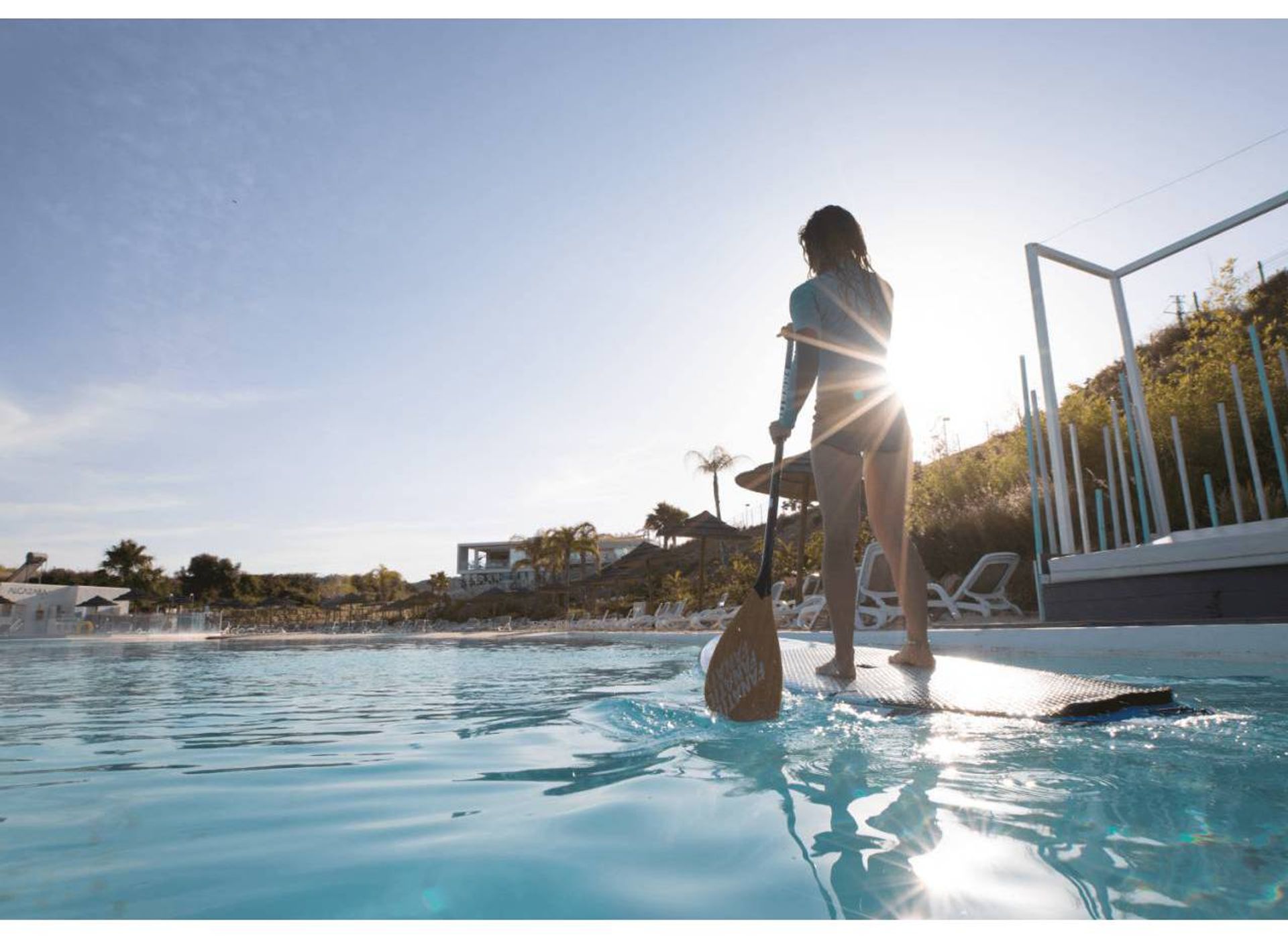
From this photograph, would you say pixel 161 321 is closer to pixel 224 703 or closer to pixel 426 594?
pixel 224 703

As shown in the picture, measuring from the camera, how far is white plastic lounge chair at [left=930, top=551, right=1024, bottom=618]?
785 cm

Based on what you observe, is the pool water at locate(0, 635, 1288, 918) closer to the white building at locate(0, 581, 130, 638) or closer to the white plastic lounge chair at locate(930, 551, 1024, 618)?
the white plastic lounge chair at locate(930, 551, 1024, 618)

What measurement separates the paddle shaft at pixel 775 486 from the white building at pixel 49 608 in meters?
29.1

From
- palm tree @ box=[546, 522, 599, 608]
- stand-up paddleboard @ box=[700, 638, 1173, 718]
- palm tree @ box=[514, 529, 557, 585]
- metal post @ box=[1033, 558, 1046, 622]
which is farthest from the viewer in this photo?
palm tree @ box=[514, 529, 557, 585]

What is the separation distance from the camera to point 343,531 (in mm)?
50188

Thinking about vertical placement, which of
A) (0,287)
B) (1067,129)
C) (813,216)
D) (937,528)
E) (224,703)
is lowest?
(224,703)

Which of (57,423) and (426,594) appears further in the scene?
(426,594)

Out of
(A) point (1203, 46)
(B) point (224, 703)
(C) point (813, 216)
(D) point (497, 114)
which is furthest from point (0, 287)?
(A) point (1203, 46)

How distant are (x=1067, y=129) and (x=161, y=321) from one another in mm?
16793

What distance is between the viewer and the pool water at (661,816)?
2.90 ft

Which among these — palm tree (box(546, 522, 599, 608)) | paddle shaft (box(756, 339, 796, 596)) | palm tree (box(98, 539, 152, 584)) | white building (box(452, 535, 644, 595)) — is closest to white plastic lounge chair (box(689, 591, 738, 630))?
paddle shaft (box(756, 339, 796, 596))

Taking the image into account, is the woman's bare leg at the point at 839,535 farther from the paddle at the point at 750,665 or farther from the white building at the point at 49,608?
the white building at the point at 49,608

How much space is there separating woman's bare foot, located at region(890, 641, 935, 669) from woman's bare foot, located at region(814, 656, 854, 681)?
308mm

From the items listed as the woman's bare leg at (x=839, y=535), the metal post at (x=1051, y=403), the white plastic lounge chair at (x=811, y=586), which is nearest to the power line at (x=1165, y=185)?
the metal post at (x=1051, y=403)
